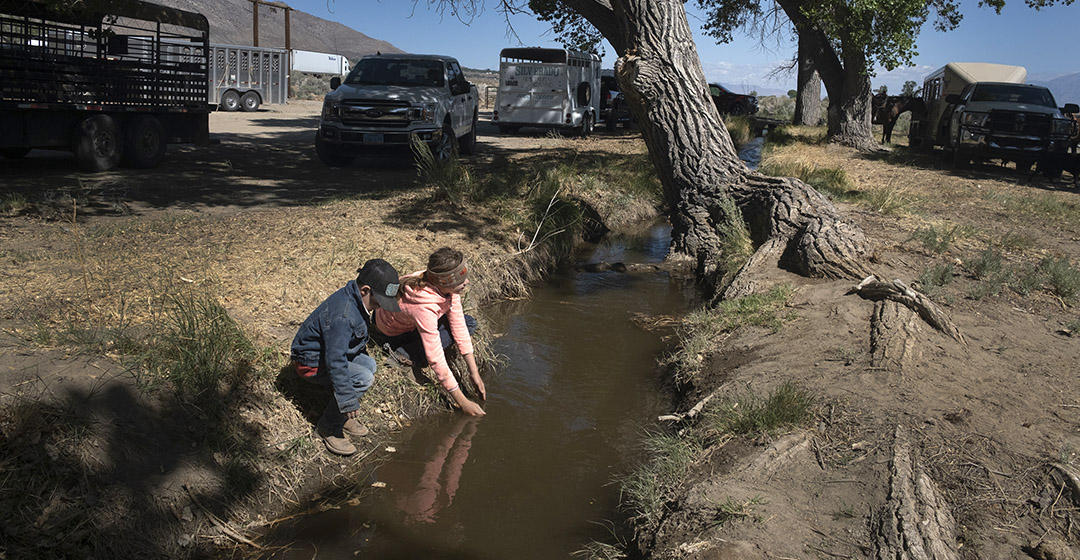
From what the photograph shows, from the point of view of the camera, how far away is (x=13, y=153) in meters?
11.6

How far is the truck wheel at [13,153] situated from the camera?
11414mm

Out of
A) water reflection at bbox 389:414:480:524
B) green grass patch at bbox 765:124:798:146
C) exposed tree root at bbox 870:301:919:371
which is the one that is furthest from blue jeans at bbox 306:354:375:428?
green grass patch at bbox 765:124:798:146

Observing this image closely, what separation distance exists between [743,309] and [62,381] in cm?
468

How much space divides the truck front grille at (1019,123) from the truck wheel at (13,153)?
17062 mm

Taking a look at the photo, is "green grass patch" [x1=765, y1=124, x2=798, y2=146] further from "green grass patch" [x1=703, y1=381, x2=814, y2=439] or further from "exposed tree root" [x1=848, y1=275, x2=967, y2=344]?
"green grass patch" [x1=703, y1=381, x2=814, y2=439]

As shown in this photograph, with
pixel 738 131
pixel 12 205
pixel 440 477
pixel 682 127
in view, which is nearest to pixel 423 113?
pixel 682 127

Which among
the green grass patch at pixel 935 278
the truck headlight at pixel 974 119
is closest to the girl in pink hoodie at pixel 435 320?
the green grass patch at pixel 935 278

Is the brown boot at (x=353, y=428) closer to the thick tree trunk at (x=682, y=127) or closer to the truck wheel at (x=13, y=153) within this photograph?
the thick tree trunk at (x=682, y=127)

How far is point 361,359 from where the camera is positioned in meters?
4.55

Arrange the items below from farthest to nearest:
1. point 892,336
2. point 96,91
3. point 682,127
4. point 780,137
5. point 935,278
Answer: point 780,137 → point 96,91 → point 682,127 → point 935,278 → point 892,336

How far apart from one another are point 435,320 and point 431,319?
33 millimetres

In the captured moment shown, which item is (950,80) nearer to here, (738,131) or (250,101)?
(738,131)

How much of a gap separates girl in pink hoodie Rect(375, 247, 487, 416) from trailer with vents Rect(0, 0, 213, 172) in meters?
6.60

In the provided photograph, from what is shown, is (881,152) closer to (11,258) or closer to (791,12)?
(791,12)
